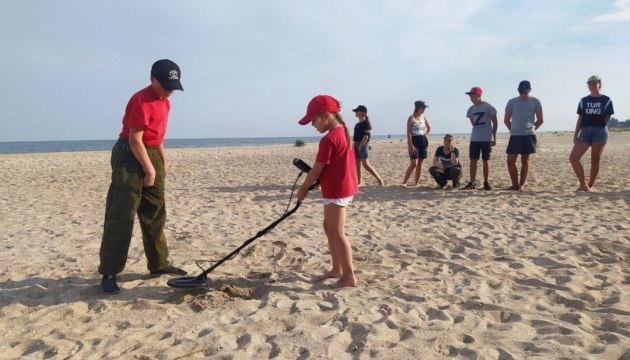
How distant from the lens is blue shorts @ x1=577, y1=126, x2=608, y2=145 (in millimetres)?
7637

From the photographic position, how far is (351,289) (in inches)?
140

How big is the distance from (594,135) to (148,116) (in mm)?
7692

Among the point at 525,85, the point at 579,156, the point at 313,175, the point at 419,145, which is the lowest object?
the point at 579,156

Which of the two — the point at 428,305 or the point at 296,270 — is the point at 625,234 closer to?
the point at 428,305

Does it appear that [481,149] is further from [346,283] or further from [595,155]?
[346,283]

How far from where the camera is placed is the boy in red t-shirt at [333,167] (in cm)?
333

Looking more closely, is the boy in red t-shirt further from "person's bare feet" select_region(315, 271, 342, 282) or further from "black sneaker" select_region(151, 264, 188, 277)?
"black sneaker" select_region(151, 264, 188, 277)

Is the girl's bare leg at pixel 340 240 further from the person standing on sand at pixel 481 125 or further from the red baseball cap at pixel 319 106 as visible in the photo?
the person standing on sand at pixel 481 125

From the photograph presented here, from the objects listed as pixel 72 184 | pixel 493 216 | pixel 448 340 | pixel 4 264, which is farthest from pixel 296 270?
pixel 72 184

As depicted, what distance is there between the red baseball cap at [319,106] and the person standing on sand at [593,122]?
594 cm

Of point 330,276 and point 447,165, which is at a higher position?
point 447,165

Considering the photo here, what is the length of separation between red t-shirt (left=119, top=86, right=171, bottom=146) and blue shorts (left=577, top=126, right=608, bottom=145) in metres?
7.44

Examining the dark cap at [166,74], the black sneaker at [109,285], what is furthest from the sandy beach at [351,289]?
the dark cap at [166,74]

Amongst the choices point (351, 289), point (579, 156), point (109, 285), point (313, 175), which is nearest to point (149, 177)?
point (109, 285)
